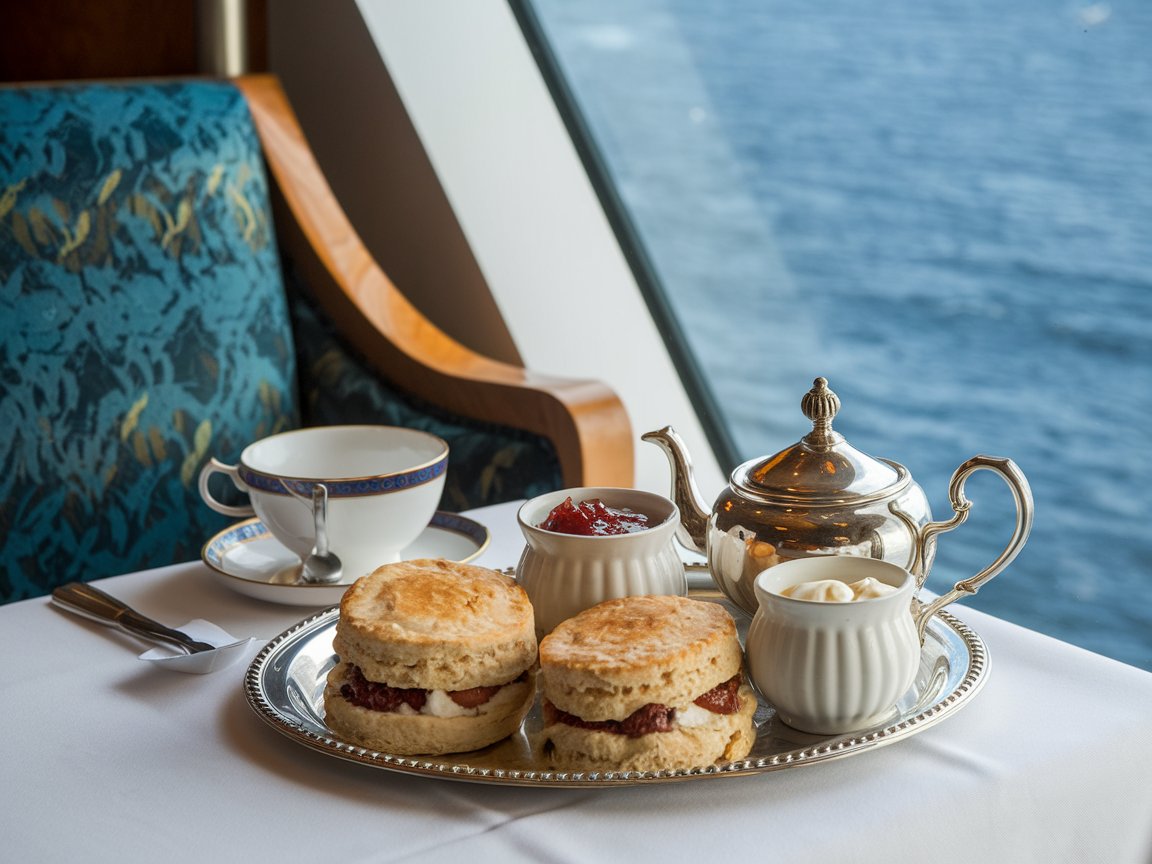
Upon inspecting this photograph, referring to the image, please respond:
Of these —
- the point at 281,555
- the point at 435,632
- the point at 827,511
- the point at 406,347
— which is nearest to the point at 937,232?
the point at 406,347

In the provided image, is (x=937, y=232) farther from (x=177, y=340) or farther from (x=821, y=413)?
(x=821, y=413)

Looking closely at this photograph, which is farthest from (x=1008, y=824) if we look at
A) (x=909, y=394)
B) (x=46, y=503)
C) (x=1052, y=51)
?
(x=1052, y=51)

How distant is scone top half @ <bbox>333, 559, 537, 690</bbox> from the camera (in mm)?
588

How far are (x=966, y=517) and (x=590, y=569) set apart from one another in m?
0.20

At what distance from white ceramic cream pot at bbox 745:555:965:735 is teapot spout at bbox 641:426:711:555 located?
0.53 ft

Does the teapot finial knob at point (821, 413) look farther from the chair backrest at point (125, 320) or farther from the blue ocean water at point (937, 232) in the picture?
the blue ocean water at point (937, 232)

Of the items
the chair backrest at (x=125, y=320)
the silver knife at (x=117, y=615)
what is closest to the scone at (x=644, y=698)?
the silver knife at (x=117, y=615)

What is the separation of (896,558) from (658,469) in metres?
1.06

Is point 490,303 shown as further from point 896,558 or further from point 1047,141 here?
point 1047,141

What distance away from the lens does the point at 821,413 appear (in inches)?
27.6

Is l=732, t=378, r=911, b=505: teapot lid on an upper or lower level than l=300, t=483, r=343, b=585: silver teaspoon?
upper

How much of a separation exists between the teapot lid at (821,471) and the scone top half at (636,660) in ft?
0.32

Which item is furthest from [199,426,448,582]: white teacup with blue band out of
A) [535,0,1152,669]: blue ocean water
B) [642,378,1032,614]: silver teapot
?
[535,0,1152,669]: blue ocean water

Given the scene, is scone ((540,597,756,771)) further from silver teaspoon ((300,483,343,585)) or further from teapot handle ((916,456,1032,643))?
silver teaspoon ((300,483,343,585))
